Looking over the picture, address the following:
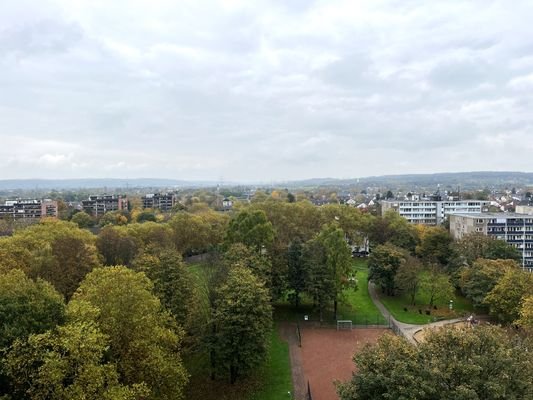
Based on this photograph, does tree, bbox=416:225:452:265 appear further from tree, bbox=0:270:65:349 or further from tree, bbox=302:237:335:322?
tree, bbox=0:270:65:349

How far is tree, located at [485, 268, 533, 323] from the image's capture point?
38156 mm

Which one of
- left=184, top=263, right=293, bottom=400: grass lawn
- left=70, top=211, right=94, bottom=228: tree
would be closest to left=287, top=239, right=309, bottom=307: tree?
left=184, top=263, right=293, bottom=400: grass lawn

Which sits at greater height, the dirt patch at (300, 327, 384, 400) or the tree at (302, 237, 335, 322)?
the tree at (302, 237, 335, 322)

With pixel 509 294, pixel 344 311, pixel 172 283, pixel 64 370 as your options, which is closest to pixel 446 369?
pixel 64 370

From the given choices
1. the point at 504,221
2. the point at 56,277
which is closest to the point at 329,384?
the point at 56,277

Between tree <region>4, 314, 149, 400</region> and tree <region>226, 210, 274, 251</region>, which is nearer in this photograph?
tree <region>4, 314, 149, 400</region>

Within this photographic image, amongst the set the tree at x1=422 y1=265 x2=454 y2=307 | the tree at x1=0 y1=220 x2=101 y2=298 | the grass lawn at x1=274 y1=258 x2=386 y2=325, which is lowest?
the grass lawn at x1=274 y1=258 x2=386 y2=325

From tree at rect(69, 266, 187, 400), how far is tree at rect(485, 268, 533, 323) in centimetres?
2921

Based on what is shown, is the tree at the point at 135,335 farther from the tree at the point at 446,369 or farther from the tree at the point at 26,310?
the tree at the point at 446,369

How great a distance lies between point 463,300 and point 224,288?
33189mm

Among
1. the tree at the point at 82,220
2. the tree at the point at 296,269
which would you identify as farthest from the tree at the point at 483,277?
the tree at the point at 82,220

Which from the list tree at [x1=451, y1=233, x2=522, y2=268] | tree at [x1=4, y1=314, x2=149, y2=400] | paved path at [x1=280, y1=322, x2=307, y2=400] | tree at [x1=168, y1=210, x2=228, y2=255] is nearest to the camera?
tree at [x1=4, y1=314, x2=149, y2=400]

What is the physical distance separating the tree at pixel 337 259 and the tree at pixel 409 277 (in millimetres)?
7104

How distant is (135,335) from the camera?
2255cm
